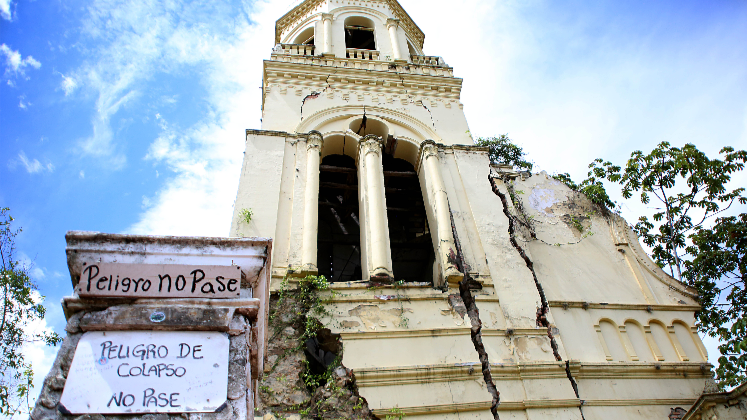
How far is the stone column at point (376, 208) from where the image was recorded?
7457 millimetres

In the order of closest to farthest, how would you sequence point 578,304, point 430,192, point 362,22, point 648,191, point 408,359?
1. point 408,359
2. point 578,304
3. point 430,192
4. point 648,191
5. point 362,22

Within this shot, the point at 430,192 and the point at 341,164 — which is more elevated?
the point at 341,164

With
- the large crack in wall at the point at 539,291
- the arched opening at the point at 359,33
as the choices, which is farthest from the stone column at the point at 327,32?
the large crack in wall at the point at 539,291

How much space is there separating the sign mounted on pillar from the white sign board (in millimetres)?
245

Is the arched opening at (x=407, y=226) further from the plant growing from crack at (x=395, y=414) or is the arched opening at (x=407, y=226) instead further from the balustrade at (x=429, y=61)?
the plant growing from crack at (x=395, y=414)

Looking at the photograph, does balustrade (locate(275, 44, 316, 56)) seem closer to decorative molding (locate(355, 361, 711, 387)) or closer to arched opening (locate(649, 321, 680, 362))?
decorative molding (locate(355, 361, 711, 387))

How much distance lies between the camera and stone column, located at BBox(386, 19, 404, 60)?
45.0 ft

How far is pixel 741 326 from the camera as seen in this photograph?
6.90 meters

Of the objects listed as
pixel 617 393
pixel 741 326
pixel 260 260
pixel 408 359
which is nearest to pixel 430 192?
pixel 408 359

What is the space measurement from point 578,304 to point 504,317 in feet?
4.22

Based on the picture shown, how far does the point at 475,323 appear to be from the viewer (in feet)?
22.4

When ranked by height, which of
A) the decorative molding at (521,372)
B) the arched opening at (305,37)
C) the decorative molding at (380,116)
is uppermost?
the arched opening at (305,37)

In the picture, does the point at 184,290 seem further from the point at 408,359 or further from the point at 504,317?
the point at 504,317

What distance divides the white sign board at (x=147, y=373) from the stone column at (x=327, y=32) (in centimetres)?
1052
